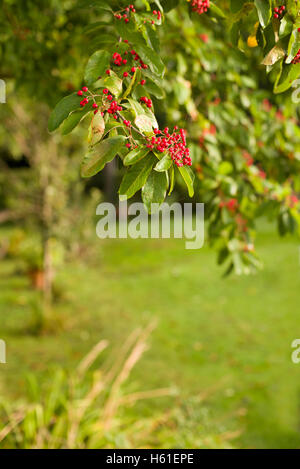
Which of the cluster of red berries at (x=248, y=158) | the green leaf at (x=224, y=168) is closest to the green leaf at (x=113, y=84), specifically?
the green leaf at (x=224, y=168)

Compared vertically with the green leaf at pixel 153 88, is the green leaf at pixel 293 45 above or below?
above

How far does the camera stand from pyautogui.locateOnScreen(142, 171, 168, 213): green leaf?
101cm

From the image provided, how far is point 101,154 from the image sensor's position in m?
0.99

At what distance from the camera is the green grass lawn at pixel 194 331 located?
157 inches

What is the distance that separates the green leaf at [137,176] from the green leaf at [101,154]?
0.19 ft

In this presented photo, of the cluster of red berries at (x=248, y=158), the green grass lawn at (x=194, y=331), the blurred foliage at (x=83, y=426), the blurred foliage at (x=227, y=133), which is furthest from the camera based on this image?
the green grass lawn at (x=194, y=331)

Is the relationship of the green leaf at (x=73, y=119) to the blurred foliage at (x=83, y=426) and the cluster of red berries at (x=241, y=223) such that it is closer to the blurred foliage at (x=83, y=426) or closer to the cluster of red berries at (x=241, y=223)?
the cluster of red berries at (x=241, y=223)

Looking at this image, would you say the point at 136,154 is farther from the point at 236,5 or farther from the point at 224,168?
the point at 224,168

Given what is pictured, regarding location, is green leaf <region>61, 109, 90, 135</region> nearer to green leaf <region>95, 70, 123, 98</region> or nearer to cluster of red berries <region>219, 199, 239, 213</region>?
green leaf <region>95, 70, 123, 98</region>

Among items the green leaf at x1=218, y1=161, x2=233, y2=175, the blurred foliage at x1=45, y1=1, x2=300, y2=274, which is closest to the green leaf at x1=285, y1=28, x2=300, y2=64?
the blurred foliage at x1=45, y1=1, x2=300, y2=274

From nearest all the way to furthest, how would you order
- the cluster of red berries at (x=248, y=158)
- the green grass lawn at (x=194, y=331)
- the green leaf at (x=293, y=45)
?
1. the green leaf at (x=293, y=45)
2. the cluster of red berries at (x=248, y=158)
3. the green grass lawn at (x=194, y=331)

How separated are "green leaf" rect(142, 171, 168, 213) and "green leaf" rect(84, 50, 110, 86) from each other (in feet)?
1.00
